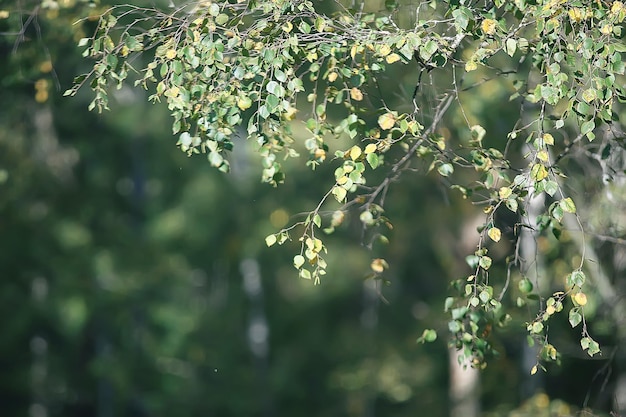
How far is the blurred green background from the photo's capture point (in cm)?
1441

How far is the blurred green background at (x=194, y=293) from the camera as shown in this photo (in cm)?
1441

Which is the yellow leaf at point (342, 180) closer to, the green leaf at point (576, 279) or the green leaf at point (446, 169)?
the green leaf at point (446, 169)

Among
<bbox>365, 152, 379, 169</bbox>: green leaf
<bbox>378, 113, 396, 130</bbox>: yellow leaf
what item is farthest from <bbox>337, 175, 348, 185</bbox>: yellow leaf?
<bbox>378, 113, 396, 130</bbox>: yellow leaf

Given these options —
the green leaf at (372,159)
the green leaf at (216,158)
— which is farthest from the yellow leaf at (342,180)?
the green leaf at (216,158)

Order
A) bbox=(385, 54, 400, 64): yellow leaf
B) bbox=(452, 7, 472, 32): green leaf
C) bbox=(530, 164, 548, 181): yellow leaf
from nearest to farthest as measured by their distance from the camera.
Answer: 1. bbox=(530, 164, 548, 181): yellow leaf
2. bbox=(452, 7, 472, 32): green leaf
3. bbox=(385, 54, 400, 64): yellow leaf

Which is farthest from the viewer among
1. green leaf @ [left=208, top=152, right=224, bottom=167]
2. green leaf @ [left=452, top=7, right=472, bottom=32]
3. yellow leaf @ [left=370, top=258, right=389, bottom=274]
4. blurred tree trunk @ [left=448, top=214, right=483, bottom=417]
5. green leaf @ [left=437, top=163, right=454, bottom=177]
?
blurred tree trunk @ [left=448, top=214, right=483, bottom=417]

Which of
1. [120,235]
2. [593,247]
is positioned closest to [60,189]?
[120,235]

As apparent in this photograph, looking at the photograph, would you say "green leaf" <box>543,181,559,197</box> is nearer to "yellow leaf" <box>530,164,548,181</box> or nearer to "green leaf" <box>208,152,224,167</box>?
"yellow leaf" <box>530,164,548,181</box>

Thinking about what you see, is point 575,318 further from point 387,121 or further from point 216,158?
point 216,158

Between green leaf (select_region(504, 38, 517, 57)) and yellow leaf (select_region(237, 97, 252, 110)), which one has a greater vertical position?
green leaf (select_region(504, 38, 517, 57))

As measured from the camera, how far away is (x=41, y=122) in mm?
13398

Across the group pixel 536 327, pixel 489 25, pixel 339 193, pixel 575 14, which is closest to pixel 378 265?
pixel 536 327

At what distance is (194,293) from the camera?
19438 millimetres

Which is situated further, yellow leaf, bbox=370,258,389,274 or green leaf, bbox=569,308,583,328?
yellow leaf, bbox=370,258,389,274
